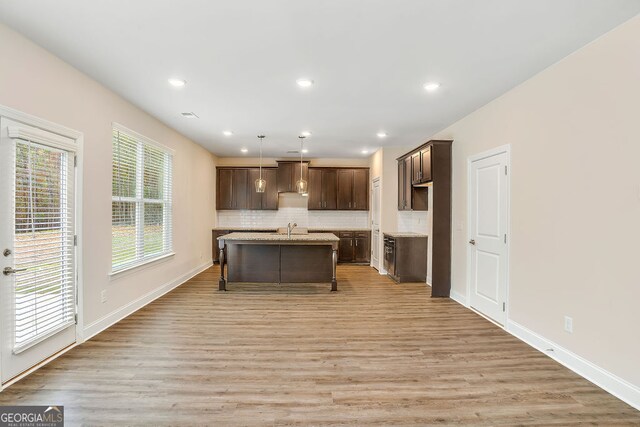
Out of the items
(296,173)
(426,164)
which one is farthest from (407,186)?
(296,173)

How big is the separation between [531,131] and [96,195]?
4.63 metres

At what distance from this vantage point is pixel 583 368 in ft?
8.46

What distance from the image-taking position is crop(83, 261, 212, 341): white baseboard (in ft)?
10.7

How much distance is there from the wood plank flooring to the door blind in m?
0.40

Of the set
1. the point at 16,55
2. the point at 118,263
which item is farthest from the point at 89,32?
the point at 118,263

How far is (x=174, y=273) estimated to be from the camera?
17.7 feet

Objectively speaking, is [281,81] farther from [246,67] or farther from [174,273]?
[174,273]

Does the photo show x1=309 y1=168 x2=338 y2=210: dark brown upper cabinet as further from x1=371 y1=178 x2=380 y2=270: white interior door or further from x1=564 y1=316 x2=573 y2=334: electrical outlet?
x1=564 y1=316 x2=573 y2=334: electrical outlet

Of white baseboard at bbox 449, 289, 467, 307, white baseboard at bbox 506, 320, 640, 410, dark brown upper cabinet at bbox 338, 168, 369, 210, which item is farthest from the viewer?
dark brown upper cabinet at bbox 338, 168, 369, 210

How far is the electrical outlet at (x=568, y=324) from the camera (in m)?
2.71

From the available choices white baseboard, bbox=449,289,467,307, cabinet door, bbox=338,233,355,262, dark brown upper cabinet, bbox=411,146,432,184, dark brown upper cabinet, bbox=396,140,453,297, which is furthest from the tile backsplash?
white baseboard, bbox=449,289,467,307

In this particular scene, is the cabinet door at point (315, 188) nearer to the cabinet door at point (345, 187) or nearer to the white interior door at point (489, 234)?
Answer: the cabinet door at point (345, 187)

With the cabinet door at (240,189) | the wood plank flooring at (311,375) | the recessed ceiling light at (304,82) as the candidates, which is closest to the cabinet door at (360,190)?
the cabinet door at (240,189)

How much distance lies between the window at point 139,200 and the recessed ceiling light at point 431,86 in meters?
3.61
